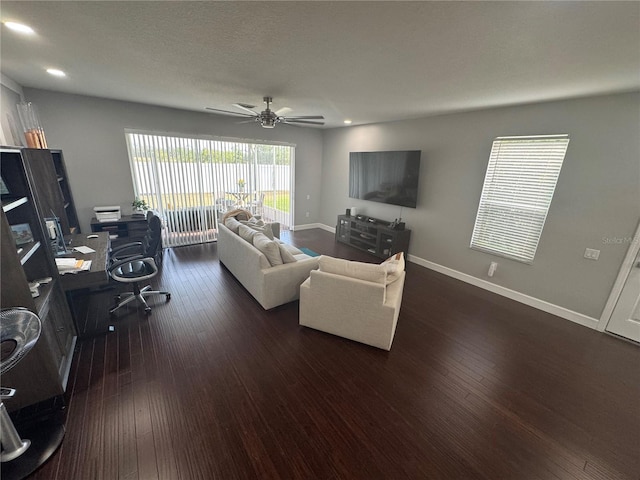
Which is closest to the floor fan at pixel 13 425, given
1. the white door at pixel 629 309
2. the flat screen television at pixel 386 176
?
the flat screen television at pixel 386 176

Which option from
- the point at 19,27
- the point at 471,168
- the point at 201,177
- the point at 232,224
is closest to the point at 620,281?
the point at 471,168

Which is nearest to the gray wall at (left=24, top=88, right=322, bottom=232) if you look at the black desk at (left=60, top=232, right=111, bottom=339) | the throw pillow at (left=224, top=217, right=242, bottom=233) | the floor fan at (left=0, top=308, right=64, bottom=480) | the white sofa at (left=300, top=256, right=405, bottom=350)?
the black desk at (left=60, top=232, right=111, bottom=339)

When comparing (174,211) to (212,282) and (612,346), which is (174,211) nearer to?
(212,282)

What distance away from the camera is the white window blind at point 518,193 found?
331 centimetres

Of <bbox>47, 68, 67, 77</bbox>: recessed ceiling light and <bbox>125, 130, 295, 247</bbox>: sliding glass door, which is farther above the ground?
<bbox>47, 68, 67, 77</bbox>: recessed ceiling light

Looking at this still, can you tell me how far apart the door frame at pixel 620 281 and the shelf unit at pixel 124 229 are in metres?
6.70

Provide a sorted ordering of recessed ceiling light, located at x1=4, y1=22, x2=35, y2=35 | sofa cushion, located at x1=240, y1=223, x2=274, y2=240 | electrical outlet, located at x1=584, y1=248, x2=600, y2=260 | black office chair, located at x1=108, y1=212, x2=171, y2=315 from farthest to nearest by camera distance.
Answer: sofa cushion, located at x1=240, y1=223, x2=274, y2=240
electrical outlet, located at x1=584, y1=248, x2=600, y2=260
black office chair, located at x1=108, y1=212, x2=171, y2=315
recessed ceiling light, located at x1=4, y1=22, x2=35, y2=35

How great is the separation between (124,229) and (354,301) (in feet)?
14.0

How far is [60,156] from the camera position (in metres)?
3.63

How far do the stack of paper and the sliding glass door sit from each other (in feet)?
9.28

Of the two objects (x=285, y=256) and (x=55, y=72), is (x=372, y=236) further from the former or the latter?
(x=55, y=72)

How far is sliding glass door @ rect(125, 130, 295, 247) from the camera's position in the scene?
4746 millimetres

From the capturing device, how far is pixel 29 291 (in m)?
1.63

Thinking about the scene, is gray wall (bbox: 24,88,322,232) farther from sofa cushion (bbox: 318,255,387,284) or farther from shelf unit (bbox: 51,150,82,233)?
sofa cushion (bbox: 318,255,387,284)
